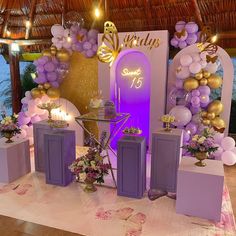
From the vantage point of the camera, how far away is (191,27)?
15.2ft

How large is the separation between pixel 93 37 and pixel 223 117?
3.11 m

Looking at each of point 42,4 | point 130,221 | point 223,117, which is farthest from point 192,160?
point 42,4

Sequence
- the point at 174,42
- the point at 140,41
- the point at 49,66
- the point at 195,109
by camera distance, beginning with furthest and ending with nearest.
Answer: the point at 49,66, the point at 140,41, the point at 174,42, the point at 195,109

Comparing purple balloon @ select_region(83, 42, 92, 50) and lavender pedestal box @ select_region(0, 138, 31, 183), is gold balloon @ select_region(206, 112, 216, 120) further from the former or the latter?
lavender pedestal box @ select_region(0, 138, 31, 183)

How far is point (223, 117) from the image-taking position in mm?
4762

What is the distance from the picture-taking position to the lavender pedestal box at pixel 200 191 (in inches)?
113

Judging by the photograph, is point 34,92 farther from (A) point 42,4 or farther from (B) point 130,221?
(B) point 130,221

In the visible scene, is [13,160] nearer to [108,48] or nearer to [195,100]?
[108,48]

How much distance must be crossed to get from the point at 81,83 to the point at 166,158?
10.7 feet

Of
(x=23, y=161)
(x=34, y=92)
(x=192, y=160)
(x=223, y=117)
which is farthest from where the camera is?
(x=34, y=92)

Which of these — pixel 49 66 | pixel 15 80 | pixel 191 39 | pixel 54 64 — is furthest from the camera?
pixel 15 80

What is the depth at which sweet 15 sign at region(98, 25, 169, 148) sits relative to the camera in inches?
192

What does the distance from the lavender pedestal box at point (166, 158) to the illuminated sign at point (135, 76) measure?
196 centimetres

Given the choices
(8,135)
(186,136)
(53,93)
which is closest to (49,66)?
(53,93)
